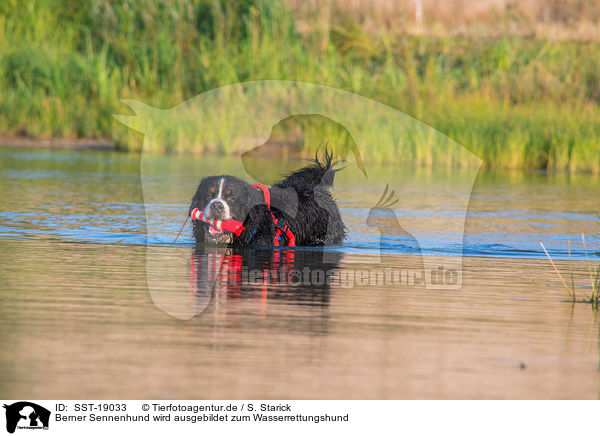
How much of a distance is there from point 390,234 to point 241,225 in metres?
2.37

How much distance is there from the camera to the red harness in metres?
10.3

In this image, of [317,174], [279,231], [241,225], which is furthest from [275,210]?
[317,174]

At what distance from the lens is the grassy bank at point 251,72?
2191 cm

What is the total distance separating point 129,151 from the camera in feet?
78.1

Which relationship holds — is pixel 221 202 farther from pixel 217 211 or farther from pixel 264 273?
pixel 264 273

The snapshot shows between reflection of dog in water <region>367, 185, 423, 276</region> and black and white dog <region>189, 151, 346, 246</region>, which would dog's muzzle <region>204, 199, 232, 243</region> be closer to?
black and white dog <region>189, 151, 346, 246</region>

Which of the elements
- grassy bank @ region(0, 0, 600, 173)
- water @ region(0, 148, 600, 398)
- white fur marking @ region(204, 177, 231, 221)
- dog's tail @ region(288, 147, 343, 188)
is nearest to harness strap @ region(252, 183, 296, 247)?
water @ region(0, 148, 600, 398)

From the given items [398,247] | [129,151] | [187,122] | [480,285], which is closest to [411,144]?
[187,122]

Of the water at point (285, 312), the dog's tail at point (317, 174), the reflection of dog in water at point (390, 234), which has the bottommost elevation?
the water at point (285, 312)

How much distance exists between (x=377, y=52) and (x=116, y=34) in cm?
651

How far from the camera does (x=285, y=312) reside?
7012mm
